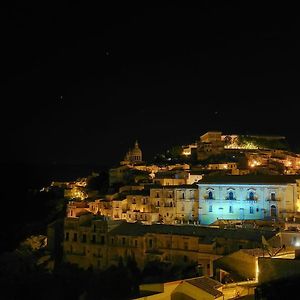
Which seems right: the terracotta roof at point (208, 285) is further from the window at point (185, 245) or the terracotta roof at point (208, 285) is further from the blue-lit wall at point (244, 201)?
the blue-lit wall at point (244, 201)

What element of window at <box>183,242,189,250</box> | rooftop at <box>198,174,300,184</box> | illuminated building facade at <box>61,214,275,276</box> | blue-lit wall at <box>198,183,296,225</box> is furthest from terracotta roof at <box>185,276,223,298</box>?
rooftop at <box>198,174,300,184</box>

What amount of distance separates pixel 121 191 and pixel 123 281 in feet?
70.1

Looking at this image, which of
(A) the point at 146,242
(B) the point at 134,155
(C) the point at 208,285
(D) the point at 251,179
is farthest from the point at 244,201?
(B) the point at 134,155

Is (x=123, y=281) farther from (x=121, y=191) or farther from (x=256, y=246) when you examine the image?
(x=121, y=191)

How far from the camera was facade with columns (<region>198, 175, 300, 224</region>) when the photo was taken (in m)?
52.2

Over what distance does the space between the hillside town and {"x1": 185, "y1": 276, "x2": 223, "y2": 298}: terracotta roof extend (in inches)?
2.7

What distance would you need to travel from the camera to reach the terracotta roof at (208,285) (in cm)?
2896

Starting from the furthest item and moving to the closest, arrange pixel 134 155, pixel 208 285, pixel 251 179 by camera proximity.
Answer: pixel 134 155 < pixel 251 179 < pixel 208 285

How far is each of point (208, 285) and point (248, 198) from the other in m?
24.1

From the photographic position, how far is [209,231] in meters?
42.6

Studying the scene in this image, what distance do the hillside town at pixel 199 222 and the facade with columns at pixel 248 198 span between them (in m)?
0.10

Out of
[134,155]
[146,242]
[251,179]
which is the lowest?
A: [146,242]

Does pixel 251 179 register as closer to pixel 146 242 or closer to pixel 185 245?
pixel 185 245

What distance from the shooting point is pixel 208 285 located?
98.8 ft
